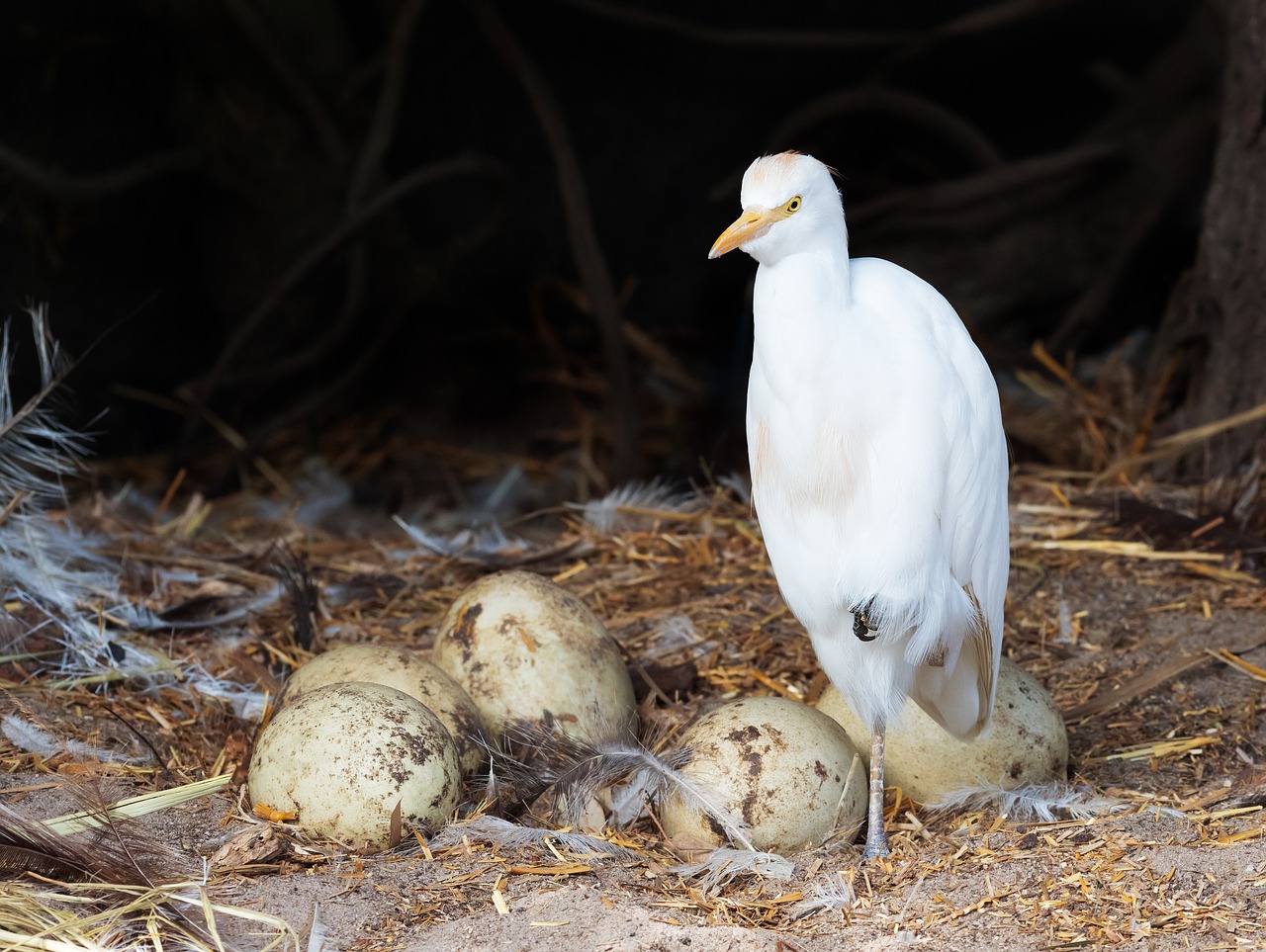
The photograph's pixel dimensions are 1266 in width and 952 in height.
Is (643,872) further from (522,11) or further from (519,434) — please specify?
(522,11)

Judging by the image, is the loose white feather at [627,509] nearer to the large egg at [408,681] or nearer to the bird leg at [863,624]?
the large egg at [408,681]

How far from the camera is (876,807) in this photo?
78.5 inches

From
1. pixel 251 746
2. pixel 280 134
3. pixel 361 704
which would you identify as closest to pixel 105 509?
pixel 251 746

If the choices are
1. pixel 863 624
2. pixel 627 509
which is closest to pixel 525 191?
pixel 627 509

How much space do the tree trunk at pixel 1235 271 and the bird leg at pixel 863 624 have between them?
1789 millimetres

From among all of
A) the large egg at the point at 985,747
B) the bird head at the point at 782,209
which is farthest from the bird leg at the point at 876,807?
the bird head at the point at 782,209

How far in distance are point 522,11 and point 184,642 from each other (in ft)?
11.5

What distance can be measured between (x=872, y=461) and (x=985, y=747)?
542 mm

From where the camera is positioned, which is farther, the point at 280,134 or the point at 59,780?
the point at 280,134

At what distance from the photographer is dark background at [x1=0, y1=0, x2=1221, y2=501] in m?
4.57

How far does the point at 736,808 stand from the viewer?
1.94 m

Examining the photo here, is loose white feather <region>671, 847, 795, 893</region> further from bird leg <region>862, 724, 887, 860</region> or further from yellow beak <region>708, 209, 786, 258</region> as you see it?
yellow beak <region>708, 209, 786, 258</region>

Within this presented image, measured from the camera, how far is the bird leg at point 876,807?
77.7 inches

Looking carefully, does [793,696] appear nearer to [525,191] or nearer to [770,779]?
[770,779]
